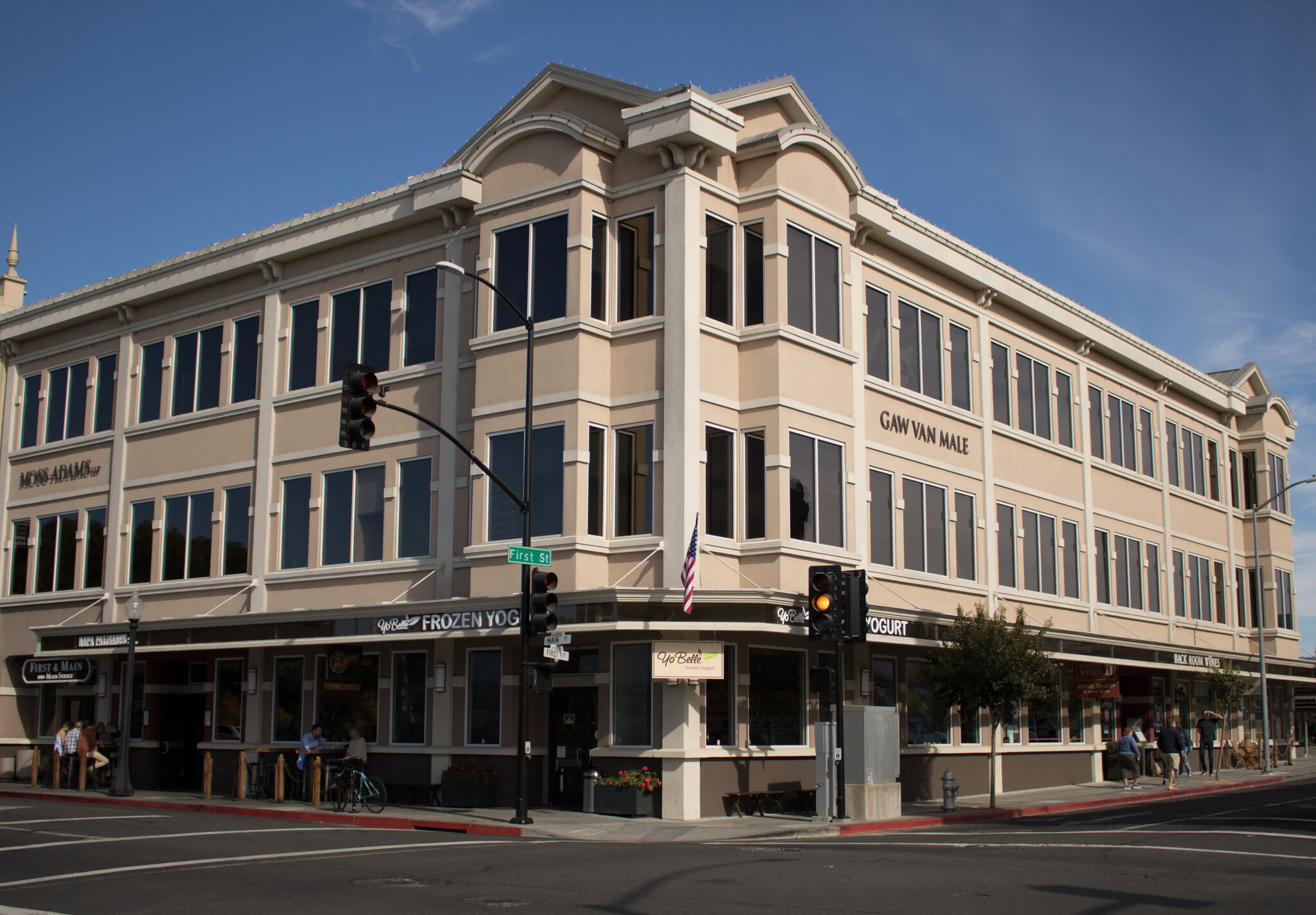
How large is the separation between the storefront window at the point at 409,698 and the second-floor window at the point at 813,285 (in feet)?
34.6

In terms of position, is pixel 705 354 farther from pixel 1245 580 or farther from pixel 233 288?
pixel 1245 580

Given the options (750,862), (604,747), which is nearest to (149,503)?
(604,747)

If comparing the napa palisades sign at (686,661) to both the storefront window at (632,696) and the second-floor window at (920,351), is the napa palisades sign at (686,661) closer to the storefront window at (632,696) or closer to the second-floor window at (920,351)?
the storefront window at (632,696)

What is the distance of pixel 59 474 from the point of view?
3475cm

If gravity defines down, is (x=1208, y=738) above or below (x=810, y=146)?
below

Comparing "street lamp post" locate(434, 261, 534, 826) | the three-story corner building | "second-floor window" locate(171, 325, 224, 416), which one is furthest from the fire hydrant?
"second-floor window" locate(171, 325, 224, 416)

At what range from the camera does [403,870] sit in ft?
47.8

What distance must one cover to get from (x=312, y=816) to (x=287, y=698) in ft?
19.5

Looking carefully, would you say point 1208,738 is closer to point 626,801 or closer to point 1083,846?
point 1083,846

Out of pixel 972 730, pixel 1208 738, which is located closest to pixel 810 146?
pixel 972 730

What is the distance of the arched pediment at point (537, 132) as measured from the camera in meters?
24.5

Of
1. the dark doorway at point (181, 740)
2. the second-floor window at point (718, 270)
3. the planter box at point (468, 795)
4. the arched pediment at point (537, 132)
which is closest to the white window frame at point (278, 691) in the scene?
the dark doorway at point (181, 740)

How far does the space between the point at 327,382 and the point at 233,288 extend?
483 cm

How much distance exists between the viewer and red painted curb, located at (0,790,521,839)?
20.7m
